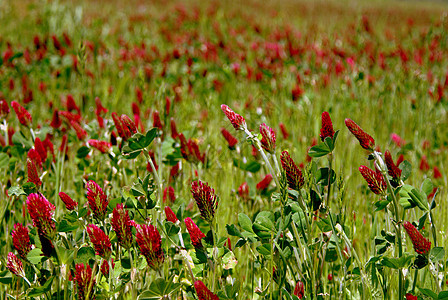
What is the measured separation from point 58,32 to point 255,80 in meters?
2.59

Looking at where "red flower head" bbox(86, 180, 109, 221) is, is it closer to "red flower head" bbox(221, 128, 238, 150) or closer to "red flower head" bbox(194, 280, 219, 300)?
"red flower head" bbox(194, 280, 219, 300)

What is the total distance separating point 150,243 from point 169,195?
1.94 ft

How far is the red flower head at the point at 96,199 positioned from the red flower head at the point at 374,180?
0.63m

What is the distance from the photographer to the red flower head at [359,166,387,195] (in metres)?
1.07

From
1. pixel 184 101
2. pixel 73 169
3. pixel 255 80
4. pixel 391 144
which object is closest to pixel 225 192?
pixel 73 169

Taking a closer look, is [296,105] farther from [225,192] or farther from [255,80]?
[225,192]

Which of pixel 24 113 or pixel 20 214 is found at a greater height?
pixel 24 113

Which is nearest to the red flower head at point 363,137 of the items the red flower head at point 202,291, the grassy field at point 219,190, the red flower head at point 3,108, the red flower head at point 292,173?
the grassy field at point 219,190

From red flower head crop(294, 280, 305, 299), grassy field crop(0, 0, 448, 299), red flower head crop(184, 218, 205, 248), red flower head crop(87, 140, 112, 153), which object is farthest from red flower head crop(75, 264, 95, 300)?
red flower head crop(87, 140, 112, 153)

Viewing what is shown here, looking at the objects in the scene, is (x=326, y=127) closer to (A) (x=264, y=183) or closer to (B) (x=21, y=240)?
(A) (x=264, y=183)

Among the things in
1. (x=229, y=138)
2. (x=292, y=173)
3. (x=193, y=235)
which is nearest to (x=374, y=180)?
(x=292, y=173)

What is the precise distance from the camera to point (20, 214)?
5.51 ft

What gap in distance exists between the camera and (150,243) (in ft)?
3.03

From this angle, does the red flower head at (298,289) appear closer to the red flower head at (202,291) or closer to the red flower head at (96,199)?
the red flower head at (202,291)
